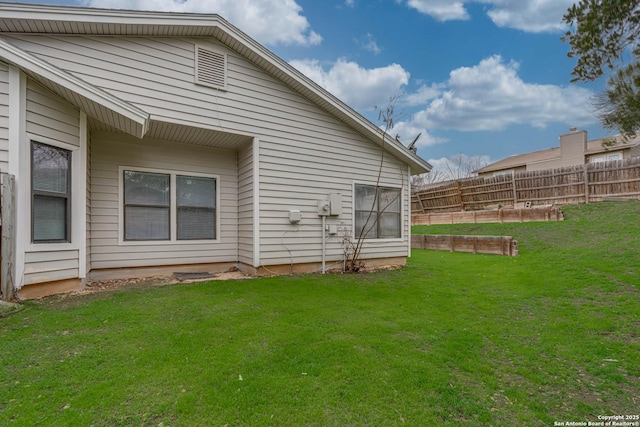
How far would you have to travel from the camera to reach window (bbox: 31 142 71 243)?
4.43 meters

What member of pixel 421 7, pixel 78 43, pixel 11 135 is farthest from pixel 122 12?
pixel 421 7

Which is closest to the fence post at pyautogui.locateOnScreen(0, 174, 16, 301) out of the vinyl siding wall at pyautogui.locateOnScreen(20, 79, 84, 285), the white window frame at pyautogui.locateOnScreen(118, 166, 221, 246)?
the vinyl siding wall at pyautogui.locateOnScreen(20, 79, 84, 285)

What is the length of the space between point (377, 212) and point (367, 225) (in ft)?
1.50

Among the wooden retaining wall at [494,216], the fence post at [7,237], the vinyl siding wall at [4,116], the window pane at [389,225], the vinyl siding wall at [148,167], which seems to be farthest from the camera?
the wooden retaining wall at [494,216]

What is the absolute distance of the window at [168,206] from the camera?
6.24m

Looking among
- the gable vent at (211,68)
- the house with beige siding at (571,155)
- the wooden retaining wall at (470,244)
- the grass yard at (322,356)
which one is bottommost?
the grass yard at (322,356)

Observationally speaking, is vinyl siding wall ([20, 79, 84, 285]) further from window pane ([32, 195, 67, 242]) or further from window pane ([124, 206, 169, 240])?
window pane ([124, 206, 169, 240])

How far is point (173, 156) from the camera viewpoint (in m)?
6.64

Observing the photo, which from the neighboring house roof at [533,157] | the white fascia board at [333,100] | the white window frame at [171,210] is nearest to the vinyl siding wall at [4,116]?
the white window frame at [171,210]

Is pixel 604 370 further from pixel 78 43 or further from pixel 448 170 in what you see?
pixel 448 170

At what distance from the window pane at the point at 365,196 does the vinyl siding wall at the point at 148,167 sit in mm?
2962

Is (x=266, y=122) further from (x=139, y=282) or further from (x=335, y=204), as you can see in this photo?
(x=139, y=282)

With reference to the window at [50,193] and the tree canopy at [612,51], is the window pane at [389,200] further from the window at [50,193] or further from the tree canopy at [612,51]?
the window at [50,193]

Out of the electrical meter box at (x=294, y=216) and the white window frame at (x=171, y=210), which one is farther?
the electrical meter box at (x=294, y=216)
